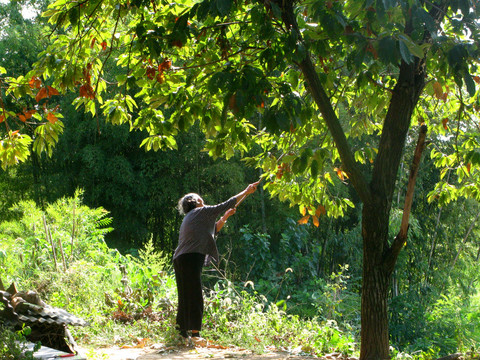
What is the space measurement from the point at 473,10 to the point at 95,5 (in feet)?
6.18

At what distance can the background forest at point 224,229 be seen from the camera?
297 inches

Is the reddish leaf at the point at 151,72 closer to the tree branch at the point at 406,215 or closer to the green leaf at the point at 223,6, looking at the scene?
the green leaf at the point at 223,6

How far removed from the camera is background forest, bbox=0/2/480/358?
7543 mm

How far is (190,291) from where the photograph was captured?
4812 millimetres

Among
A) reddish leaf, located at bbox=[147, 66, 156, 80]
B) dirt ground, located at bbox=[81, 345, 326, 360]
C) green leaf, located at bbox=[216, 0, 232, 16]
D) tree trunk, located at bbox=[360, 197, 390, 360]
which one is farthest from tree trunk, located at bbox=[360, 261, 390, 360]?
green leaf, located at bbox=[216, 0, 232, 16]

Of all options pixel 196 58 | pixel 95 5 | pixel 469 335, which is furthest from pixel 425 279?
pixel 95 5

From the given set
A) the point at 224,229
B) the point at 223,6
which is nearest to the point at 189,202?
the point at 223,6

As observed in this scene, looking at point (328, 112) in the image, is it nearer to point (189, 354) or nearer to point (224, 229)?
point (189, 354)

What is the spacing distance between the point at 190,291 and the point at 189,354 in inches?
25.3

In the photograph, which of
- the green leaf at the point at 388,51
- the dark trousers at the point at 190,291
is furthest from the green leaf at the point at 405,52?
the dark trousers at the point at 190,291

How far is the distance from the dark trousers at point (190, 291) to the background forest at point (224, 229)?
187 centimetres

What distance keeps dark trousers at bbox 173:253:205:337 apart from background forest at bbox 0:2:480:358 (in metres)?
1.87

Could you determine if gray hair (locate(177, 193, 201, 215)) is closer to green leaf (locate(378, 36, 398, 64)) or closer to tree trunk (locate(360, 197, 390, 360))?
tree trunk (locate(360, 197, 390, 360))

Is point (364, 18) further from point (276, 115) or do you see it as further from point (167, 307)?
point (167, 307)
